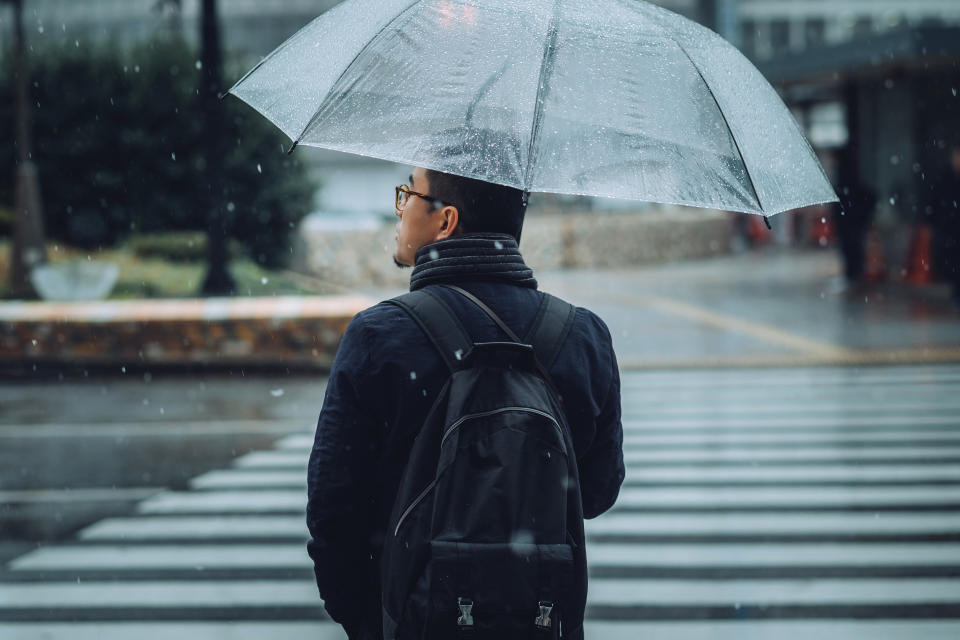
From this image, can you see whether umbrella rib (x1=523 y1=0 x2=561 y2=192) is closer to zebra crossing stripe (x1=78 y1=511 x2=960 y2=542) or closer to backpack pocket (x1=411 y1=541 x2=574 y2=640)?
backpack pocket (x1=411 y1=541 x2=574 y2=640)

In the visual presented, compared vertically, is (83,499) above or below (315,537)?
below

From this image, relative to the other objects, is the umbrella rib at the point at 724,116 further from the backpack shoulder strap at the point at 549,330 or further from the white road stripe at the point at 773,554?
the white road stripe at the point at 773,554

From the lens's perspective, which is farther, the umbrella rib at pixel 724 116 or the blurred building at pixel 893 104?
the blurred building at pixel 893 104

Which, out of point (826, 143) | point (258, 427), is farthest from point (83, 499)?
point (826, 143)

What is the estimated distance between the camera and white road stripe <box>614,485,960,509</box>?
21.1ft

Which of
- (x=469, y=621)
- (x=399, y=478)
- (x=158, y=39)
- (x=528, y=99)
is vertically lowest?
(x=469, y=621)

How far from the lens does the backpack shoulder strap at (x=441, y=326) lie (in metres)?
2.09

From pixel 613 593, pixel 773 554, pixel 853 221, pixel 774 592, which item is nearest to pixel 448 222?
pixel 613 593

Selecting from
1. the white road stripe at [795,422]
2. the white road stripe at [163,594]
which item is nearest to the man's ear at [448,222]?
the white road stripe at [163,594]

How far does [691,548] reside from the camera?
5.61 m

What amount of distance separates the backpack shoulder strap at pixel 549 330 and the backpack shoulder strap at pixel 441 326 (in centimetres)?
14

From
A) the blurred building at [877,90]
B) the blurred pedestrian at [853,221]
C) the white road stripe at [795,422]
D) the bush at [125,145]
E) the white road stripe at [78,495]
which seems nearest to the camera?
the white road stripe at [78,495]

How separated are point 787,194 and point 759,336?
11.1 m

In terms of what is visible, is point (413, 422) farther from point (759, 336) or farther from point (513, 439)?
point (759, 336)
